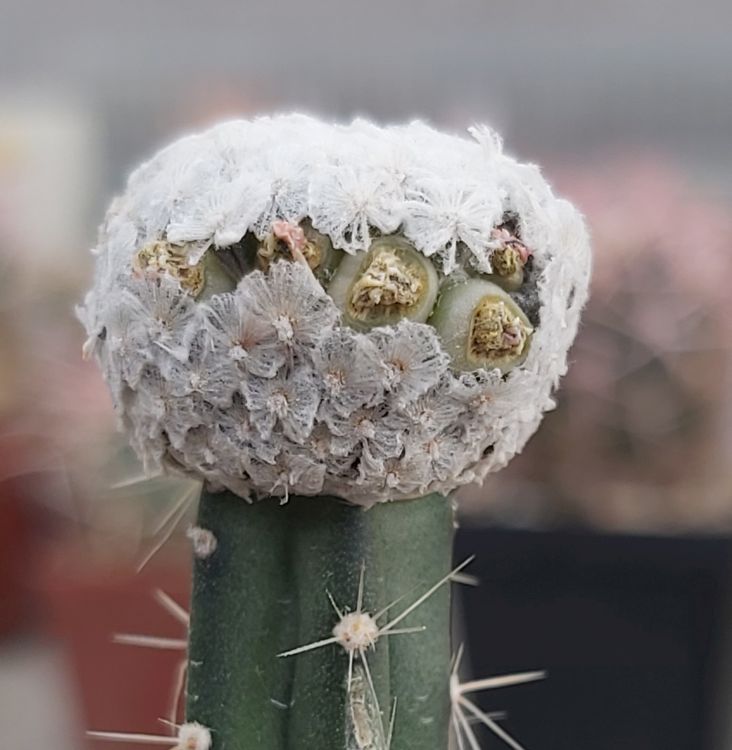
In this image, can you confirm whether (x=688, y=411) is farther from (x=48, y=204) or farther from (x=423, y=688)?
(x=48, y=204)

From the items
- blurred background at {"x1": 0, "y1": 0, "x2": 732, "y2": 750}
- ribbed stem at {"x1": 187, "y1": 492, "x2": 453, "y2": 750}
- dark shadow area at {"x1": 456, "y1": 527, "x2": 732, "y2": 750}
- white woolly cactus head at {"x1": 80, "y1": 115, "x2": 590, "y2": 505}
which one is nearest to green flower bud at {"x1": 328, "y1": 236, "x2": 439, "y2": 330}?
white woolly cactus head at {"x1": 80, "y1": 115, "x2": 590, "y2": 505}

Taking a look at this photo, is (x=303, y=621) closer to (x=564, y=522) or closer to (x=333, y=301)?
(x=333, y=301)

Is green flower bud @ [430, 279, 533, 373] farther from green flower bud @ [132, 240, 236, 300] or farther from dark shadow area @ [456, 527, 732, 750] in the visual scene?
dark shadow area @ [456, 527, 732, 750]

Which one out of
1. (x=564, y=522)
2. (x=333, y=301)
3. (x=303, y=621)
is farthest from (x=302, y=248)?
(x=564, y=522)

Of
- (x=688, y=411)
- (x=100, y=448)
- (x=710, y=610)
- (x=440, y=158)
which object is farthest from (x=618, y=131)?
(x=440, y=158)

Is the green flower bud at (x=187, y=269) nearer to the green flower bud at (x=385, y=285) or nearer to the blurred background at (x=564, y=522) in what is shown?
the green flower bud at (x=385, y=285)
